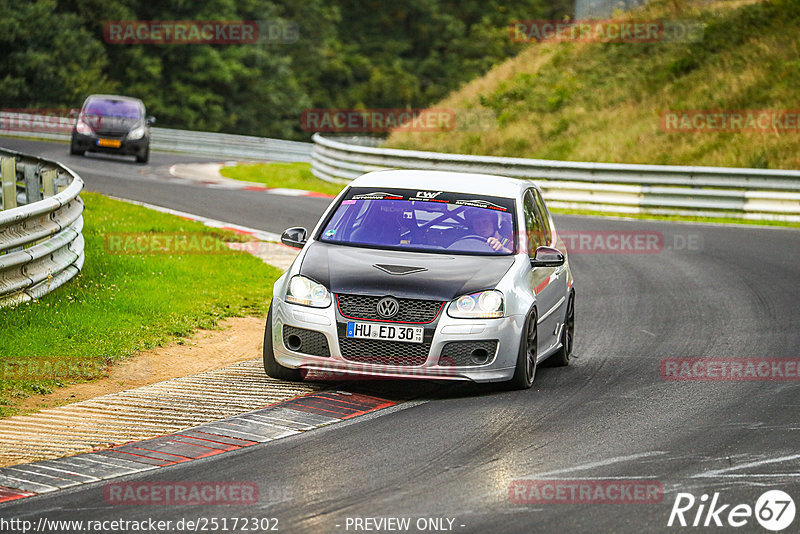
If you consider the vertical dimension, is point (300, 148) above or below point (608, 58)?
below

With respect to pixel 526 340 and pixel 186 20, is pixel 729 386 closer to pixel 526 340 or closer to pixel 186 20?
pixel 526 340

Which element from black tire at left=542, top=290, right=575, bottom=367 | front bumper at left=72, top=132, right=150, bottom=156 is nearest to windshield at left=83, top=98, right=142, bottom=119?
front bumper at left=72, top=132, right=150, bottom=156

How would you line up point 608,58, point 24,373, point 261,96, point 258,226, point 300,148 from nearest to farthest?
1. point 24,373
2. point 258,226
3. point 608,58
4. point 300,148
5. point 261,96

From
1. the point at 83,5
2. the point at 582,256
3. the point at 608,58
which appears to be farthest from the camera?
the point at 83,5

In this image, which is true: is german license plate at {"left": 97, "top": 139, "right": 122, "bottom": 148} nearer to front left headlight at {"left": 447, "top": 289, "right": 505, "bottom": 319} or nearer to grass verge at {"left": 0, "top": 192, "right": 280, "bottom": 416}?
grass verge at {"left": 0, "top": 192, "right": 280, "bottom": 416}

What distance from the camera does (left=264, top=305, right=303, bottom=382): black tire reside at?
899 centimetres

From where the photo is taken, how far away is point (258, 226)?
1948cm

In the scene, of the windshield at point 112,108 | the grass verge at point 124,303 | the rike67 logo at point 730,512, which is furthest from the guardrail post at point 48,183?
the windshield at point 112,108

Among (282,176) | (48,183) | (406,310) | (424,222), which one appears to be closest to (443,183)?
(424,222)

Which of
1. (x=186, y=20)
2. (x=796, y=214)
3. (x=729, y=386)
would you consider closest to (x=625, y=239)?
(x=796, y=214)

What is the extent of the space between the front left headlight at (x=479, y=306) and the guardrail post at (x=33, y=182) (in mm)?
10633

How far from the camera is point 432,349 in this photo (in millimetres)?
8508

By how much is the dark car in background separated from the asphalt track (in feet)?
73.6

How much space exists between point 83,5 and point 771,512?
2254 inches
